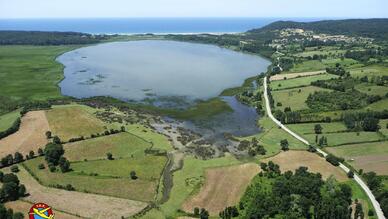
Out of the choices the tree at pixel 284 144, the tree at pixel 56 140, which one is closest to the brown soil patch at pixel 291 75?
the tree at pixel 284 144

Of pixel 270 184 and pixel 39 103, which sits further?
pixel 39 103

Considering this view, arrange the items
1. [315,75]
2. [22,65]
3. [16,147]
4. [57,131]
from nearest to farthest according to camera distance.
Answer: [16,147] < [57,131] < [315,75] < [22,65]

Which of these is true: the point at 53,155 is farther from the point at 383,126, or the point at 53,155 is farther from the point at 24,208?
the point at 383,126

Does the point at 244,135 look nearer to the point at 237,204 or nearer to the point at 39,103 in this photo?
the point at 237,204

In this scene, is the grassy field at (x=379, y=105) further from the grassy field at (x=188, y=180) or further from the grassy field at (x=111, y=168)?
the grassy field at (x=111, y=168)

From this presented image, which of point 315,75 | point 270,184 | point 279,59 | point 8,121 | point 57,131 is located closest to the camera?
point 270,184

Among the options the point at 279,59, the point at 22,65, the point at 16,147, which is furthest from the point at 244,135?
the point at 22,65
